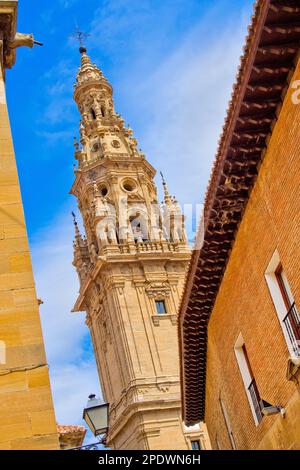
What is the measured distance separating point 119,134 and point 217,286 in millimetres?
34931

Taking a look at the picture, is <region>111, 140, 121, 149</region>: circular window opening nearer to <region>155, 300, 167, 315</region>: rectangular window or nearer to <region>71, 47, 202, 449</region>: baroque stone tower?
<region>71, 47, 202, 449</region>: baroque stone tower

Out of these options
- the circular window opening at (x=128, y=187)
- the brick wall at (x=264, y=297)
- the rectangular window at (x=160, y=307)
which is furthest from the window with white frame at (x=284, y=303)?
the circular window opening at (x=128, y=187)

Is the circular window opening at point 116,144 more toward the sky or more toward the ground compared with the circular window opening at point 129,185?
more toward the sky

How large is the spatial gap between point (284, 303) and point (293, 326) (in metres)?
0.57

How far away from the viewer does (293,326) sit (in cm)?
1277

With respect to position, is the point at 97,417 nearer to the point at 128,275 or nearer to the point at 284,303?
the point at 284,303

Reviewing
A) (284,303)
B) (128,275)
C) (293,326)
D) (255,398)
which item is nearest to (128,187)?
(128,275)

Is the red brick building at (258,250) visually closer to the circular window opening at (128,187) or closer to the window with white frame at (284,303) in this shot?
the window with white frame at (284,303)

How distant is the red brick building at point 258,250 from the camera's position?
11.0 m

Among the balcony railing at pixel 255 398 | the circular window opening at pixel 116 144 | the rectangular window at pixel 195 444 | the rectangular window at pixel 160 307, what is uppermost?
the circular window opening at pixel 116 144

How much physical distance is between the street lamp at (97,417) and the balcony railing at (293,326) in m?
3.44

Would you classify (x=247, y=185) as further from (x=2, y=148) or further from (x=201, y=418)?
(x=201, y=418)

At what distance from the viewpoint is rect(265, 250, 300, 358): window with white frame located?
1263 centimetres

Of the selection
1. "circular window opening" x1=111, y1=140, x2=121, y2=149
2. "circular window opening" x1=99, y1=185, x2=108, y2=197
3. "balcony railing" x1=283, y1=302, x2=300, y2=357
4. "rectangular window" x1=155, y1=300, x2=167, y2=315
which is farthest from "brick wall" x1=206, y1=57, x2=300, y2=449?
"circular window opening" x1=111, y1=140, x2=121, y2=149
